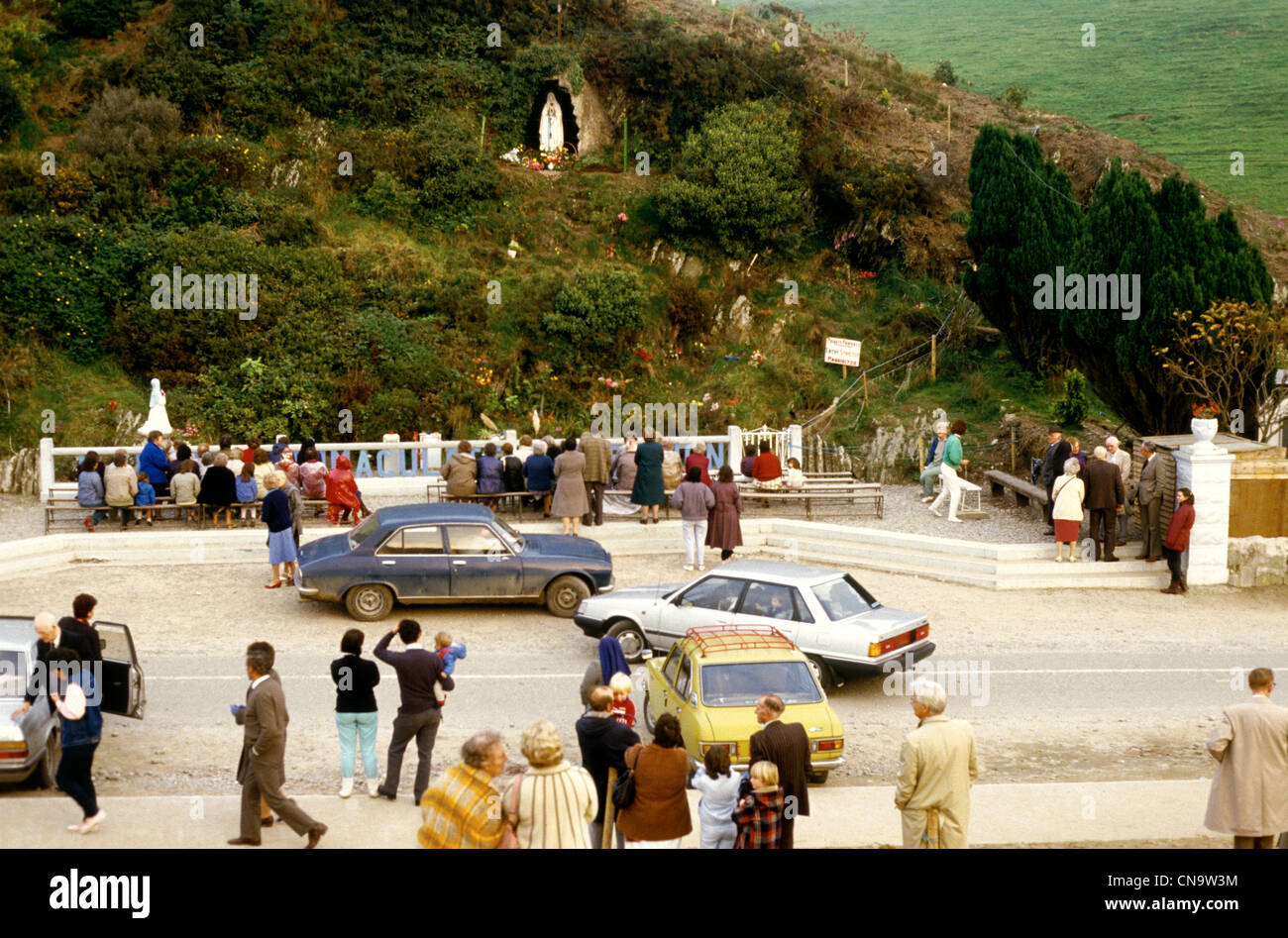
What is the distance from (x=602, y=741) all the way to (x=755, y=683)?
288 centimetres

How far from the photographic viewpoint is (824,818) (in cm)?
1050

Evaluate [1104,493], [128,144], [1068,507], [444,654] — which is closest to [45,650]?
[444,654]

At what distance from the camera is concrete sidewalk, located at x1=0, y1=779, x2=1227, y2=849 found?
9861 millimetres

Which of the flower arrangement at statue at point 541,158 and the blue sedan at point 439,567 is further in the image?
the flower arrangement at statue at point 541,158

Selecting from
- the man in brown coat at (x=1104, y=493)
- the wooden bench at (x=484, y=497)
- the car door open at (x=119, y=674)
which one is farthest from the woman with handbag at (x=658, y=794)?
the wooden bench at (x=484, y=497)

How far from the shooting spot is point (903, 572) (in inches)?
780

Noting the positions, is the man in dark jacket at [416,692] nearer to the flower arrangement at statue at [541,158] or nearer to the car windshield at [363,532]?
the car windshield at [363,532]

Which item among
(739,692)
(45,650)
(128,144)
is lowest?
(739,692)

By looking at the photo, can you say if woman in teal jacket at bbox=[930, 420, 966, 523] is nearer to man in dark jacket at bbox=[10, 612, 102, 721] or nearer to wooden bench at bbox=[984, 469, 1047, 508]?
wooden bench at bbox=[984, 469, 1047, 508]

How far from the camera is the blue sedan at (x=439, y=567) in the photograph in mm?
16344

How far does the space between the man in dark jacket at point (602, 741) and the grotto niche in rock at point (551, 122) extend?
104 ft

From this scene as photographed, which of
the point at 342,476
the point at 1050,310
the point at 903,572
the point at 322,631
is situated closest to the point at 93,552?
the point at 342,476

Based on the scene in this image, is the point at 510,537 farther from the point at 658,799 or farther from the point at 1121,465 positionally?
the point at 1121,465

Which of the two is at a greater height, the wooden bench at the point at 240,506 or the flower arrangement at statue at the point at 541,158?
the flower arrangement at statue at the point at 541,158
